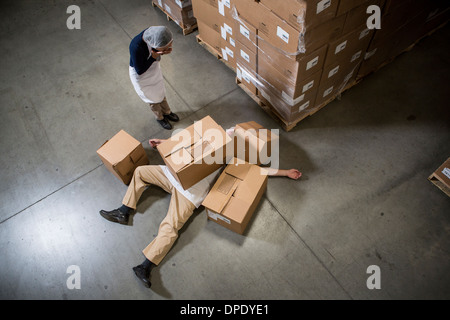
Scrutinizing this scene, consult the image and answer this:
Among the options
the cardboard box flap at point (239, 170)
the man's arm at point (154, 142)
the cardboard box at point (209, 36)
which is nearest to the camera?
the cardboard box flap at point (239, 170)

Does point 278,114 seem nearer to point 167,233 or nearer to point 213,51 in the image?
point 213,51

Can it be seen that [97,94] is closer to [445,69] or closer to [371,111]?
[371,111]

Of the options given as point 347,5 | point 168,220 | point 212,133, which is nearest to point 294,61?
point 347,5

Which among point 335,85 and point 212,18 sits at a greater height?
point 212,18

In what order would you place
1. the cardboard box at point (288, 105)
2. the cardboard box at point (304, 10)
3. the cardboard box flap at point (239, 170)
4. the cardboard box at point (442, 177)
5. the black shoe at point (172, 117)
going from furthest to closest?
the black shoe at point (172, 117)
the cardboard box at point (288, 105)
the cardboard box at point (442, 177)
the cardboard box flap at point (239, 170)
the cardboard box at point (304, 10)

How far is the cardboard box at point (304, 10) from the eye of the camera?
2.38m

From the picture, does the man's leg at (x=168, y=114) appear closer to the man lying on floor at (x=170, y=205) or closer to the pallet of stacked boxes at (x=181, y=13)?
the man lying on floor at (x=170, y=205)

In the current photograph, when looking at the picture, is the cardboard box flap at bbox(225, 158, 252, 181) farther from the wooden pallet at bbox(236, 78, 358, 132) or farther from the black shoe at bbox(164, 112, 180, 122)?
the black shoe at bbox(164, 112, 180, 122)

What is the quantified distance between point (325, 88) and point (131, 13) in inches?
140

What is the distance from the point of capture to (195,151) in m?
2.79

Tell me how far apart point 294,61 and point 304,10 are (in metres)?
0.52

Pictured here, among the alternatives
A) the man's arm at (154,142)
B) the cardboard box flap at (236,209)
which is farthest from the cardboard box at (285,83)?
the man's arm at (154,142)

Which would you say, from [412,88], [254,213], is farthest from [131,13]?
[412,88]

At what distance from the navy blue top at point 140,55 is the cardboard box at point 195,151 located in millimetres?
810
